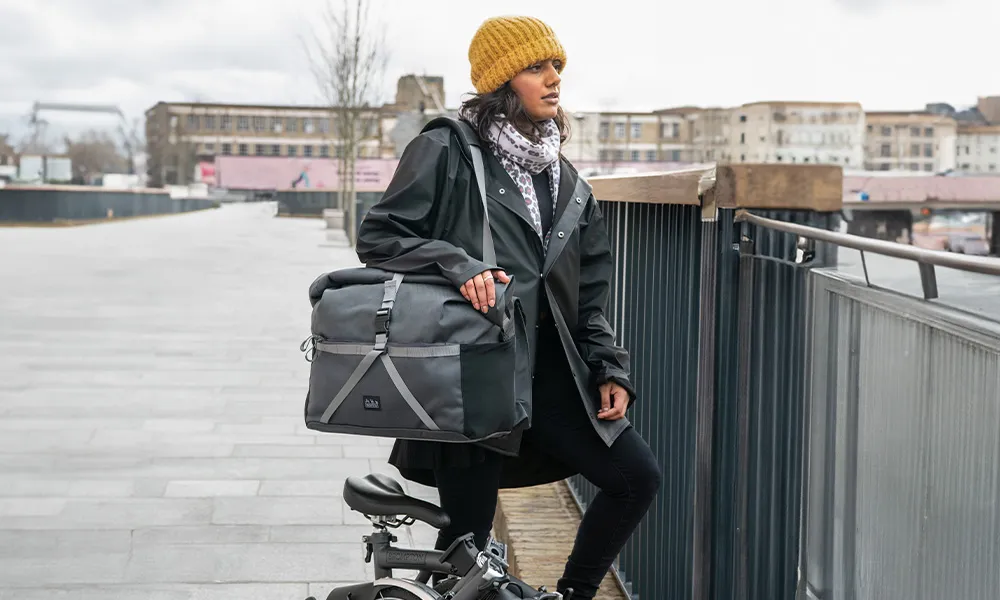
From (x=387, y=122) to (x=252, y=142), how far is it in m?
28.3

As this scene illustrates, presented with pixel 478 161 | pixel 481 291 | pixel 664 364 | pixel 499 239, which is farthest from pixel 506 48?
pixel 664 364

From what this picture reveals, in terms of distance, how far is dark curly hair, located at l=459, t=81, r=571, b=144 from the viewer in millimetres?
2729

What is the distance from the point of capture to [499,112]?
108 inches

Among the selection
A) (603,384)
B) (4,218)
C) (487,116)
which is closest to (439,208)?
(487,116)

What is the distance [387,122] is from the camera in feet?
400

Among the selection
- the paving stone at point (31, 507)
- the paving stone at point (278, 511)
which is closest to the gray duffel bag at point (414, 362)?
the paving stone at point (278, 511)

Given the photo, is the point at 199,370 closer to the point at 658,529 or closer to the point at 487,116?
the point at 658,529

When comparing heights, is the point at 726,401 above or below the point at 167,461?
above

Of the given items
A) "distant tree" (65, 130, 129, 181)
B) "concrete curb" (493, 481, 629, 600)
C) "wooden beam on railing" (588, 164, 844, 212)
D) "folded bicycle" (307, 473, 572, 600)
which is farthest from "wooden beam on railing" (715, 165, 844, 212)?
"distant tree" (65, 130, 129, 181)

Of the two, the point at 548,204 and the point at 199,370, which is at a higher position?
the point at 548,204

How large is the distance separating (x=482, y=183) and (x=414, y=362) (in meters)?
0.45

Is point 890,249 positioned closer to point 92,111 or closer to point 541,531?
point 541,531

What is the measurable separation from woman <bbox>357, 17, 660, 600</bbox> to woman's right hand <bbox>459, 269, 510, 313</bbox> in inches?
7.5

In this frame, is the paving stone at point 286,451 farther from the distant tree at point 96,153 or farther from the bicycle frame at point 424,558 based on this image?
the distant tree at point 96,153
